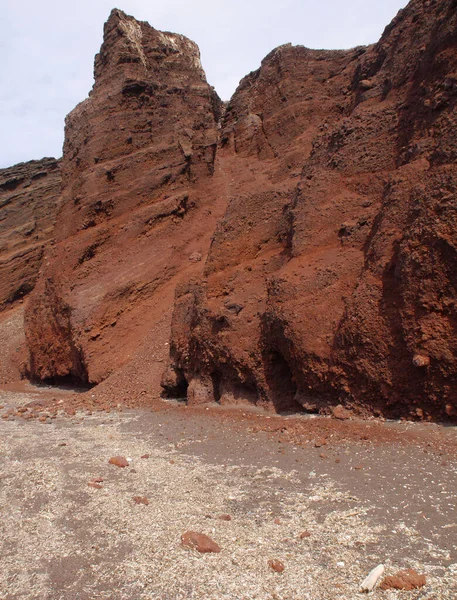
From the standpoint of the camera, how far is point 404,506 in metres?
3.75

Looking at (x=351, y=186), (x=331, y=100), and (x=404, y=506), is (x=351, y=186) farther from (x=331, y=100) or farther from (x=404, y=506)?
(x=331, y=100)

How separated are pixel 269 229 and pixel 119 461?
5467mm

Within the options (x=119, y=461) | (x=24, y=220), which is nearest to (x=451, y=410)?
(x=119, y=461)

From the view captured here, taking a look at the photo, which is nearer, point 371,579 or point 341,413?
point 371,579

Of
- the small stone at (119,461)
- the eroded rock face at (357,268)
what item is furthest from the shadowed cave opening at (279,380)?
the small stone at (119,461)

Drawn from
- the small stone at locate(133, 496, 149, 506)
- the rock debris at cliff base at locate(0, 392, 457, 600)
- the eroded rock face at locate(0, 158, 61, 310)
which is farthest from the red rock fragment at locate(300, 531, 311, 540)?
the eroded rock face at locate(0, 158, 61, 310)

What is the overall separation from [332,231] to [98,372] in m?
7.09

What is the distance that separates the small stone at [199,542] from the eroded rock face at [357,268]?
3.18 m

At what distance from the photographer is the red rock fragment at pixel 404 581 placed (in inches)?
108

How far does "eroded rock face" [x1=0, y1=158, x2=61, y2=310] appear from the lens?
2628cm

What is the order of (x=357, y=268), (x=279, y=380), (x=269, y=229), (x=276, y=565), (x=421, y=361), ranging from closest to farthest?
(x=276, y=565), (x=421, y=361), (x=357, y=268), (x=279, y=380), (x=269, y=229)

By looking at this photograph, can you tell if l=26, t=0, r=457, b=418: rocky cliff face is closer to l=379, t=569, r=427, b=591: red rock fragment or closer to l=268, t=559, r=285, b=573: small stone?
l=379, t=569, r=427, b=591: red rock fragment

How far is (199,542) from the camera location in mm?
3447

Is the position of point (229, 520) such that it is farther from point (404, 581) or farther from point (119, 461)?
point (119, 461)
